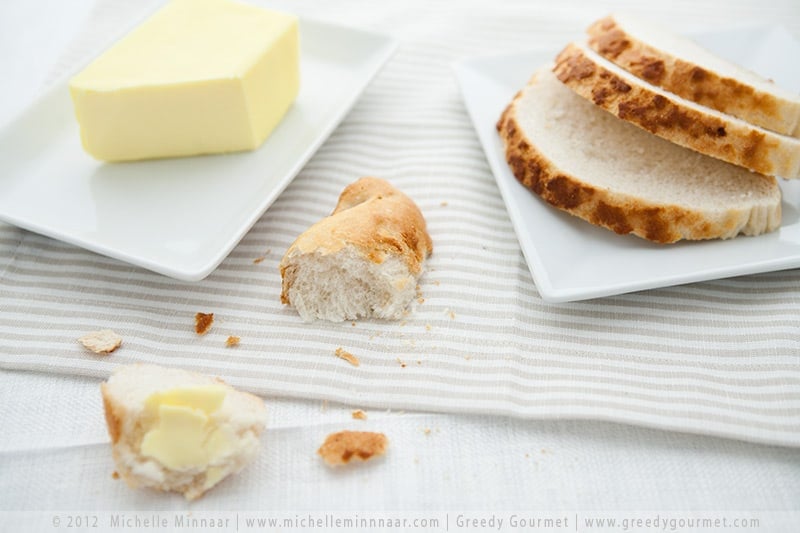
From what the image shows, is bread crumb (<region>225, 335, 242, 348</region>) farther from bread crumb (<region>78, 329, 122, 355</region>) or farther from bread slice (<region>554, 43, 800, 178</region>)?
bread slice (<region>554, 43, 800, 178</region>)

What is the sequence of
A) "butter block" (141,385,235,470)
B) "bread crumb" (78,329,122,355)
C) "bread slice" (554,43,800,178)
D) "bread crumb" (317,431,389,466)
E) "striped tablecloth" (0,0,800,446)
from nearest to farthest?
"butter block" (141,385,235,470)
"bread crumb" (317,431,389,466)
"striped tablecloth" (0,0,800,446)
"bread crumb" (78,329,122,355)
"bread slice" (554,43,800,178)

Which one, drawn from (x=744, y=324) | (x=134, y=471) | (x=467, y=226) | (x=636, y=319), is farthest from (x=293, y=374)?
(x=744, y=324)

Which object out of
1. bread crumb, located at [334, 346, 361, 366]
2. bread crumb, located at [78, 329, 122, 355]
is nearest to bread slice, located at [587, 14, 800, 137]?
bread crumb, located at [334, 346, 361, 366]

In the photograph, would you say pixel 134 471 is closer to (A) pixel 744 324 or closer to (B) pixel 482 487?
(B) pixel 482 487

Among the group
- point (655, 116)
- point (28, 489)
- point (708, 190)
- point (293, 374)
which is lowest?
point (28, 489)

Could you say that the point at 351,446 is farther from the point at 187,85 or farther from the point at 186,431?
the point at 187,85

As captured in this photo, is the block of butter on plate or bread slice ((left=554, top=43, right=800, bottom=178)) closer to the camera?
bread slice ((left=554, top=43, right=800, bottom=178))

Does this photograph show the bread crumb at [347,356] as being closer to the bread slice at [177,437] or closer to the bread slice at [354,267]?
the bread slice at [354,267]
